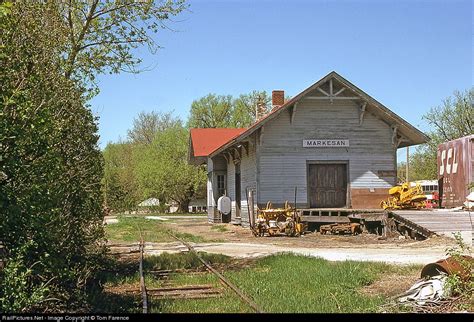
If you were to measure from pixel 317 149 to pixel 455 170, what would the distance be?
18.4ft

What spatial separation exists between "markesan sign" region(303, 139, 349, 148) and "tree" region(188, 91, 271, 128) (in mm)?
41517

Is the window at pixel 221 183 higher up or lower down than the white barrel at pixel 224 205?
higher up

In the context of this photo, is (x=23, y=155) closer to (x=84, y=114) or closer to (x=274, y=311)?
(x=274, y=311)

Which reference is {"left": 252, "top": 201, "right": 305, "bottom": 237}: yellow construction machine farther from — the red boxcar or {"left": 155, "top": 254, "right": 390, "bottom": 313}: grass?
{"left": 155, "top": 254, "right": 390, "bottom": 313}: grass

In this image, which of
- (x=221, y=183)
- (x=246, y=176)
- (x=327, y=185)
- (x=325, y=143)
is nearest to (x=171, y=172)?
(x=221, y=183)

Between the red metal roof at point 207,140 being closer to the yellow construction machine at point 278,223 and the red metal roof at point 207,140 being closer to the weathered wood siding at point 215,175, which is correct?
the weathered wood siding at point 215,175

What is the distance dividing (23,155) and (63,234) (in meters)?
2.81

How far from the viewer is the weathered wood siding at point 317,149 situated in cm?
2489

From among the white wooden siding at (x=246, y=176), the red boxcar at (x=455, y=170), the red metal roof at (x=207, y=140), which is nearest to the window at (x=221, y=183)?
the red metal roof at (x=207, y=140)

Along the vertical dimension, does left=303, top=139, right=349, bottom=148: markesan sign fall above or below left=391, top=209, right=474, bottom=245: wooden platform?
above

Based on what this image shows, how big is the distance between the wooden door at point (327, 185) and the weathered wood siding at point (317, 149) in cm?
32

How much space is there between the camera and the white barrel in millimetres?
32281

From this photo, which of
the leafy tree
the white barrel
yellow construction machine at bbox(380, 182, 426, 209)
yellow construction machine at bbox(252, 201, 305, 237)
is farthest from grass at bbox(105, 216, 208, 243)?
the leafy tree

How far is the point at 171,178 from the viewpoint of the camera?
63938 mm
